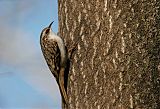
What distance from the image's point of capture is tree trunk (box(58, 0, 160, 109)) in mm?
2934

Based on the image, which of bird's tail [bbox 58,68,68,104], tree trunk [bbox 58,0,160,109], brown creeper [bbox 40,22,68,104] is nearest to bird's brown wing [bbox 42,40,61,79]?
brown creeper [bbox 40,22,68,104]

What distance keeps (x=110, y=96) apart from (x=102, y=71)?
0.19 metres

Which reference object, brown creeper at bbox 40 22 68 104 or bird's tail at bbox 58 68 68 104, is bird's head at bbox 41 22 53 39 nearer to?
brown creeper at bbox 40 22 68 104

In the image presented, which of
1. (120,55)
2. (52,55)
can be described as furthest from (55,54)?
(120,55)

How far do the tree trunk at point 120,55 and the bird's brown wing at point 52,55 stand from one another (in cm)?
71

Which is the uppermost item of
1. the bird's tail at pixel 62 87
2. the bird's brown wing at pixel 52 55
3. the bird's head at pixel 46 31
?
the bird's head at pixel 46 31

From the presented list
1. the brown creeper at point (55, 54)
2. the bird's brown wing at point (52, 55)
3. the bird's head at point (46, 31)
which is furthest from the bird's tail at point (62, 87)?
the bird's head at point (46, 31)

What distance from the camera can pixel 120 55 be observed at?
2.96 meters

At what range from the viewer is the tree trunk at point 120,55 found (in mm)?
2934

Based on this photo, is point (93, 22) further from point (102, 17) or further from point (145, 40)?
point (145, 40)

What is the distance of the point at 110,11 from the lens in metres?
3.04

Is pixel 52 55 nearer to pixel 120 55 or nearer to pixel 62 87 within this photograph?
pixel 62 87

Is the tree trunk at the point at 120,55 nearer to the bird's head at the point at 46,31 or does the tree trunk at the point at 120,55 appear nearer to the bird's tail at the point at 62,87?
the bird's tail at the point at 62,87

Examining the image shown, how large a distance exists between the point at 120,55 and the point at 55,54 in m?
1.24
